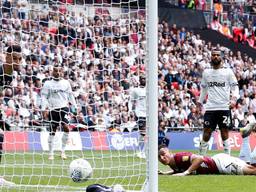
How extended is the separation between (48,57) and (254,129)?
3.62 m

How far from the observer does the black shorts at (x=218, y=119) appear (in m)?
14.3

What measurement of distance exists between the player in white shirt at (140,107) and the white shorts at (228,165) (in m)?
1.21

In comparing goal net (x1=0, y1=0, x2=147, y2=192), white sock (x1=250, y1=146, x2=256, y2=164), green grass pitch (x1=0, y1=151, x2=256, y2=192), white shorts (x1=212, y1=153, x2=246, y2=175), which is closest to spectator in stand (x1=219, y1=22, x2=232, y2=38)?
goal net (x1=0, y1=0, x2=147, y2=192)

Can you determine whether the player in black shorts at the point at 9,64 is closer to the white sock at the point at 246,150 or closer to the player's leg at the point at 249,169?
the player's leg at the point at 249,169

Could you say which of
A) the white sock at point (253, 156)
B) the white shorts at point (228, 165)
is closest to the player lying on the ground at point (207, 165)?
the white shorts at point (228, 165)

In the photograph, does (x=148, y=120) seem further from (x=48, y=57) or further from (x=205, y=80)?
(x=205, y=80)

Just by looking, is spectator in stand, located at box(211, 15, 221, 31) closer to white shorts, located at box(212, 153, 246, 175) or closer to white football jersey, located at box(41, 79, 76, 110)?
white football jersey, located at box(41, 79, 76, 110)

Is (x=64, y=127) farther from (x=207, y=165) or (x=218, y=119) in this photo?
(x=207, y=165)

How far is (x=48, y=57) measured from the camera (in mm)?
12172

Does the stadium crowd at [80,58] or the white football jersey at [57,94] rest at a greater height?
the stadium crowd at [80,58]

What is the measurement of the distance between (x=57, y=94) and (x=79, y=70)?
95.0 inches

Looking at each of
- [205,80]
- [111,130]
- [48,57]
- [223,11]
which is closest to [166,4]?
[223,11]

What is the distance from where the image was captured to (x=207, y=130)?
1423cm

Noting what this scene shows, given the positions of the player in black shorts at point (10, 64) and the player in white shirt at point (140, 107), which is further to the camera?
the player in black shorts at point (10, 64)
